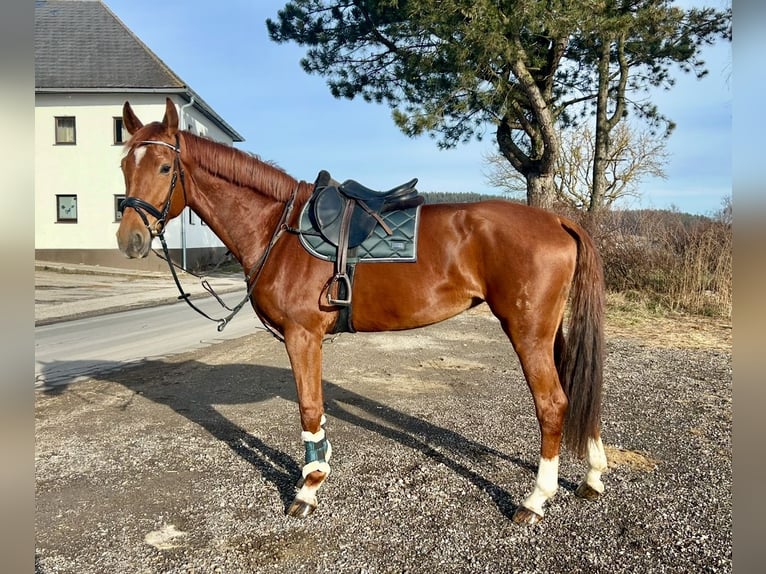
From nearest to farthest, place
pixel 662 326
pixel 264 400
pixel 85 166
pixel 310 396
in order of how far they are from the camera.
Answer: pixel 310 396 → pixel 264 400 → pixel 662 326 → pixel 85 166

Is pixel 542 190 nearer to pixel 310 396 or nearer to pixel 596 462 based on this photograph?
pixel 596 462

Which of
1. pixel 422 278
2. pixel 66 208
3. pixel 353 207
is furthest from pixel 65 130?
pixel 422 278

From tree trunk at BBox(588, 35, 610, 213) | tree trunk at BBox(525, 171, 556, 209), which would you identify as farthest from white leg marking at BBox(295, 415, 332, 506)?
tree trunk at BBox(588, 35, 610, 213)

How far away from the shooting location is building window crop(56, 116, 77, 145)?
23.4 meters

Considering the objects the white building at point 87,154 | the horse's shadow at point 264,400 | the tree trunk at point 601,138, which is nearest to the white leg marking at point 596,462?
the horse's shadow at point 264,400

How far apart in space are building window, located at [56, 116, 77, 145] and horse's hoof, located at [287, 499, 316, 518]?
26634 millimetres

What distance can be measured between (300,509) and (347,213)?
188cm

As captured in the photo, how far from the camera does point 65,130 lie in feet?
77.0

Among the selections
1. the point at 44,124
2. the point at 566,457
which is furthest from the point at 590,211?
the point at 44,124

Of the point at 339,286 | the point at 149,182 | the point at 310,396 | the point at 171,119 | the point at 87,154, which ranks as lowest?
the point at 310,396

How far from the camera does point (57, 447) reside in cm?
394

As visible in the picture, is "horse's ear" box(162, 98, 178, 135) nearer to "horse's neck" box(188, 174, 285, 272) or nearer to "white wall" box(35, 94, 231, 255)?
"horse's neck" box(188, 174, 285, 272)

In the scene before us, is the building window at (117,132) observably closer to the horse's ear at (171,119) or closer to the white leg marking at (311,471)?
the horse's ear at (171,119)

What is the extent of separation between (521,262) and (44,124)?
1101 inches
